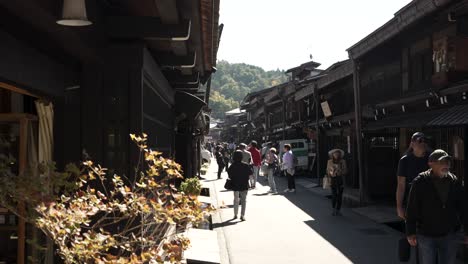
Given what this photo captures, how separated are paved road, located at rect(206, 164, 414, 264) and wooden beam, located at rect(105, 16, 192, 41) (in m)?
2.17

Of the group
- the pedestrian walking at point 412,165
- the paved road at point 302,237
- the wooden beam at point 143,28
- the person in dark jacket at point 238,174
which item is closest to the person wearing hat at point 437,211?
the pedestrian walking at point 412,165

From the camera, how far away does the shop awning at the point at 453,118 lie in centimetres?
946

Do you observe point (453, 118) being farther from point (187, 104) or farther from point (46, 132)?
point (187, 104)

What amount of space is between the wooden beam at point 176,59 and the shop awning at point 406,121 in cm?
469

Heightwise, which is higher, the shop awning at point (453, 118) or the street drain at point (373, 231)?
the shop awning at point (453, 118)

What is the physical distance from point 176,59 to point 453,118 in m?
4.95

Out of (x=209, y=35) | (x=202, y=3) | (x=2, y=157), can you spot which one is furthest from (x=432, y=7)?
(x=2, y=157)

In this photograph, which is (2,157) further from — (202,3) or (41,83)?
(202,3)

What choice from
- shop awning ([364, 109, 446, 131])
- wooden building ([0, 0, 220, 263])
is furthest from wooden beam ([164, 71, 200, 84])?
wooden building ([0, 0, 220, 263])

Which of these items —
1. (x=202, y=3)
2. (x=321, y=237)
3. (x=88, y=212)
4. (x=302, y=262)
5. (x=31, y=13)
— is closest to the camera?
(x=88, y=212)

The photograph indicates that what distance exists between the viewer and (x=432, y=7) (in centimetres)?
1080

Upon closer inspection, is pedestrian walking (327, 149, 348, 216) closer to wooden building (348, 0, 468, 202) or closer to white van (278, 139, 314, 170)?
wooden building (348, 0, 468, 202)

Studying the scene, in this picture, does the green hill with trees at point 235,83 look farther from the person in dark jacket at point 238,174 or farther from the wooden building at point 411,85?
the person in dark jacket at point 238,174

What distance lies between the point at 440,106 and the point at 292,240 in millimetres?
4474
